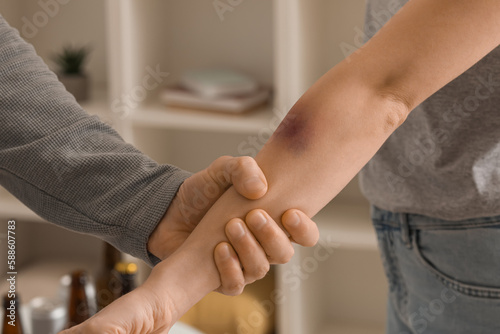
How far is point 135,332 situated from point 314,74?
149cm

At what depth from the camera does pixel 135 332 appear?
618mm

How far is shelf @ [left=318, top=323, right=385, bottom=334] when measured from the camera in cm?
234

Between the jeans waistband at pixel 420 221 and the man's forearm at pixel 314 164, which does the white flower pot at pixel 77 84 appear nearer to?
the jeans waistband at pixel 420 221

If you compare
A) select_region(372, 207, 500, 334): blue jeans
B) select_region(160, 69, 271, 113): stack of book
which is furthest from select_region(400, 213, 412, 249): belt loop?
select_region(160, 69, 271, 113): stack of book

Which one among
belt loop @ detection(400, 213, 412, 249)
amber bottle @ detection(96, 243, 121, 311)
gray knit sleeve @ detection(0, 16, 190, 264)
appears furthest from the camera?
amber bottle @ detection(96, 243, 121, 311)

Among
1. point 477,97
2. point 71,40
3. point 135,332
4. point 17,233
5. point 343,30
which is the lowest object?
point 17,233

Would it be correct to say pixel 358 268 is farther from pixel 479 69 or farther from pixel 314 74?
pixel 479 69

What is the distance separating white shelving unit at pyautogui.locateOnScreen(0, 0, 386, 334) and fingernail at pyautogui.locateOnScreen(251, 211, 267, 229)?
3.84ft

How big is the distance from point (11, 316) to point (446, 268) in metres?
0.87

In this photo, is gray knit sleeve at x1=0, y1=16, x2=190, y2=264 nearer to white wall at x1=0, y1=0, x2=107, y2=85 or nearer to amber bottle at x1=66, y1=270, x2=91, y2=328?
amber bottle at x1=66, y1=270, x2=91, y2=328

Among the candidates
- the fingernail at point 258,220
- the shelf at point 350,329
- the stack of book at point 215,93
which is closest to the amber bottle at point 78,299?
the stack of book at point 215,93

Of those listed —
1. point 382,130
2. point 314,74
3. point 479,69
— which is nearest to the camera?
point 382,130

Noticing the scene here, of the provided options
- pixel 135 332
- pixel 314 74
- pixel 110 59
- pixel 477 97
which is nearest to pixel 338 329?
pixel 314 74

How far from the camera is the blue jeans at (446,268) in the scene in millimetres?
890
